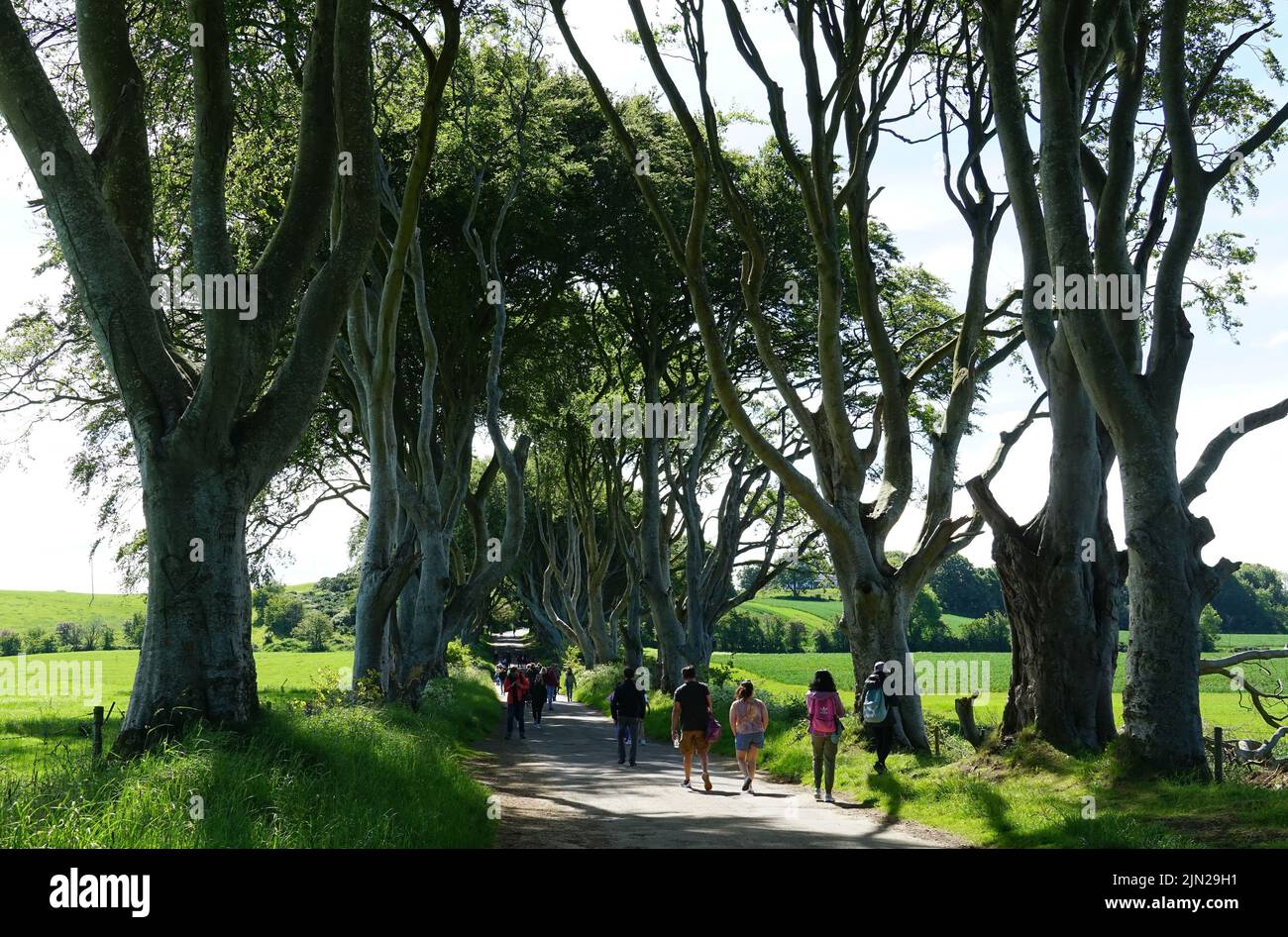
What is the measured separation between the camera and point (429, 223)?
69.3 ft

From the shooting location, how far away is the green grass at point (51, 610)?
95.0 meters

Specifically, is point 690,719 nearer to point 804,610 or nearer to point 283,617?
point 283,617

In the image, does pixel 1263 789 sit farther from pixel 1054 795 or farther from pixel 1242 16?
pixel 1242 16

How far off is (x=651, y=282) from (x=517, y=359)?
4.33 meters

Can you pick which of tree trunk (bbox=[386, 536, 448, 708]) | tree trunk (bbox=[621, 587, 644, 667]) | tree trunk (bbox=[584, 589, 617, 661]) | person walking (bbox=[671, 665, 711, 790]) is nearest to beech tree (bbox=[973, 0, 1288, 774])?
person walking (bbox=[671, 665, 711, 790])

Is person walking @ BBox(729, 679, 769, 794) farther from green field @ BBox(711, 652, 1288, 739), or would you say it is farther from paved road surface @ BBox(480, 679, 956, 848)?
green field @ BBox(711, 652, 1288, 739)

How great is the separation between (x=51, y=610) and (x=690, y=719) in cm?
11085

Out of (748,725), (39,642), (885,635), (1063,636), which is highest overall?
(1063,636)

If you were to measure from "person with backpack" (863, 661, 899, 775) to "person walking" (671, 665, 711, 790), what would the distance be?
6.88ft

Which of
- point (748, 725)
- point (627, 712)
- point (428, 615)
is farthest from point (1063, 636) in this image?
point (428, 615)

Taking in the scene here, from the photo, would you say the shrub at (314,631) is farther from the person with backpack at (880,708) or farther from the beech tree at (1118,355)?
the beech tree at (1118,355)

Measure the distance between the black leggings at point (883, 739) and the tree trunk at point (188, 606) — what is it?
812 cm

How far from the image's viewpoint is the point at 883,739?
13469mm
